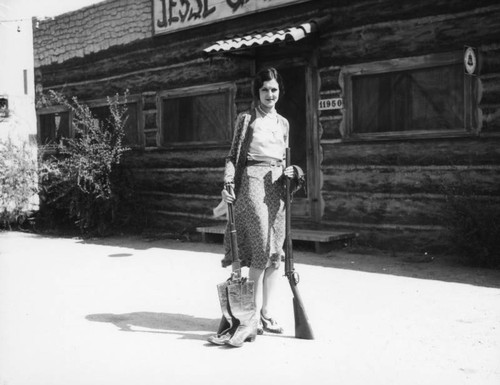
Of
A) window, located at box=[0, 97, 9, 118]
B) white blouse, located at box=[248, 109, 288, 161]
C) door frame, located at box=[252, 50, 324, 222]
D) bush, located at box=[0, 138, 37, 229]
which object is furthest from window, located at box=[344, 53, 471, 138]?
window, located at box=[0, 97, 9, 118]

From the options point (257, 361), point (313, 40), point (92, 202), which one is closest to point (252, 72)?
point (313, 40)

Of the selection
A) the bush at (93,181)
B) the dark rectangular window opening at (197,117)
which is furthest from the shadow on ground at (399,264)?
the dark rectangular window opening at (197,117)

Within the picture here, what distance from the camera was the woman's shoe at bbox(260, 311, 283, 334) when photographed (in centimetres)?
490

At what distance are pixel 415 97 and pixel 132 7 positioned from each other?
6206 millimetres

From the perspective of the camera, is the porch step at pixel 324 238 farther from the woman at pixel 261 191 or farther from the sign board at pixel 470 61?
the woman at pixel 261 191

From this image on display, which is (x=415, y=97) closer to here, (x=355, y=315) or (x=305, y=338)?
(x=355, y=315)

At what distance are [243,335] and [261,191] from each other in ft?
3.64

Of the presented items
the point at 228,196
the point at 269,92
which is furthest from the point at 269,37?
the point at 228,196

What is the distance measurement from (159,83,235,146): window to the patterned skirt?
5607 millimetres

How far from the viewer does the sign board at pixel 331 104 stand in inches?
356

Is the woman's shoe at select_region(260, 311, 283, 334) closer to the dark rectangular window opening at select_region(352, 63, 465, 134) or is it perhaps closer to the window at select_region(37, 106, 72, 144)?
the dark rectangular window opening at select_region(352, 63, 465, 134)

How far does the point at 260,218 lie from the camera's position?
4.88 m

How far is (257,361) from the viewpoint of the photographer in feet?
13.8

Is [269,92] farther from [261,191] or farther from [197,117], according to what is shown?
[197,117]
